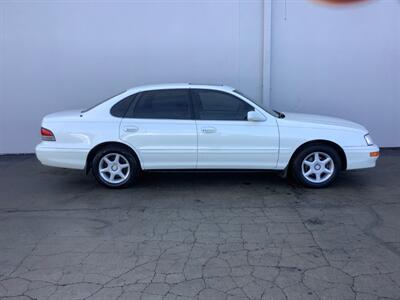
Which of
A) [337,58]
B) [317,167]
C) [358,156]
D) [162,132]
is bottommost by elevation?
[317,167]

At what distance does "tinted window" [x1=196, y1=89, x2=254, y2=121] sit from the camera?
6623 mm

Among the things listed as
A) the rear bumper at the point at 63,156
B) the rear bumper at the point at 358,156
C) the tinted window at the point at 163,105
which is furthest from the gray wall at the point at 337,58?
the rear bumper at the point at 63,156

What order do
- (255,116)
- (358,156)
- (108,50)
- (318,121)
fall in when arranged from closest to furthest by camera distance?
(255,116), (358,156), (318,121), (108,50)

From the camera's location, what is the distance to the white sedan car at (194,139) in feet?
21.5

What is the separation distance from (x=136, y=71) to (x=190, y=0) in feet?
5.72

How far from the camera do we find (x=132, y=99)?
6730 mm

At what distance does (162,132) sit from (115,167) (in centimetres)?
87

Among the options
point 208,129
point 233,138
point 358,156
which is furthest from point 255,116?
point 358,156

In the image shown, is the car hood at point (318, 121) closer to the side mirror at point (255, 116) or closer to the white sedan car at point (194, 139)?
the white sedan car at point (194, 139)

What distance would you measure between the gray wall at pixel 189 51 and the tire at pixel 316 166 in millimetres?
2874

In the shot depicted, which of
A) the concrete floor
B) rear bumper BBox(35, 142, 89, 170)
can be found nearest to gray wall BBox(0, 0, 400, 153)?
the concrete floor

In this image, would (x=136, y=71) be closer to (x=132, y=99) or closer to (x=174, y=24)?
(x=174, y=24)

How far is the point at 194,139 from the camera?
6.54m

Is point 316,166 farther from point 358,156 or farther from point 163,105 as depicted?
point 163,105
